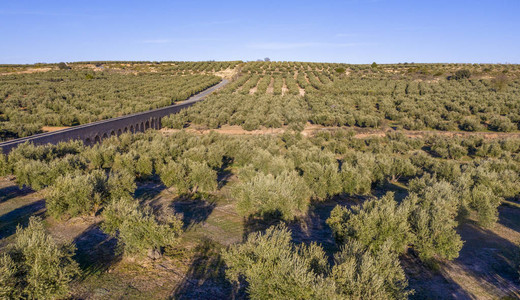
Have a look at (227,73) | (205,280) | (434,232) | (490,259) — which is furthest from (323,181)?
(227,73)

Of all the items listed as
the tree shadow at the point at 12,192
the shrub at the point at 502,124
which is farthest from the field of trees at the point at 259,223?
the shrub at the point at 502,124

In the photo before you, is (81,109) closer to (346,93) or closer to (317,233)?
(317,233)

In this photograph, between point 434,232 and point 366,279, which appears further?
point 434,232

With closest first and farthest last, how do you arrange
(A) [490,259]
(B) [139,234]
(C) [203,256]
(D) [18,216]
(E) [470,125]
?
(B) [139,234] < (C) [203,256] < (A) [490,259] < (D) [18,216] < (E) [470,125]

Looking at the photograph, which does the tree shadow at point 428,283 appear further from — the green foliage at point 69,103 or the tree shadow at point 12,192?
the green foliage at point 69,103

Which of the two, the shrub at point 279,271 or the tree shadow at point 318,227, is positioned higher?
the shrub at point 279,271

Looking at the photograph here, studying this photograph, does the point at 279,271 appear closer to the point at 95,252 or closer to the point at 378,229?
the point at 378,229

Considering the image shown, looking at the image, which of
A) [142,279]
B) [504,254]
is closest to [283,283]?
[142,279]
